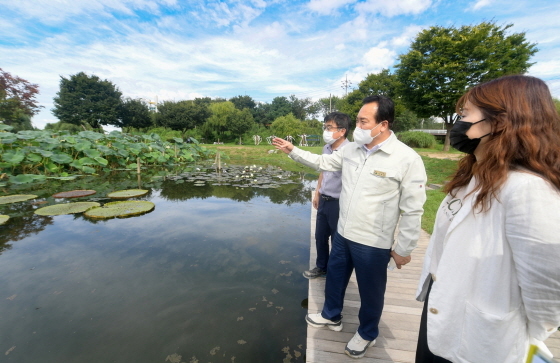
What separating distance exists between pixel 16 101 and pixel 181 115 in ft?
37.3

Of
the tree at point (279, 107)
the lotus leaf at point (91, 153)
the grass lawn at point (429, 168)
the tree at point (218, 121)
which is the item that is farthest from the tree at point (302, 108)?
the lotus leaf at point (91, 153)

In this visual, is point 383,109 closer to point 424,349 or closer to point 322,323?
point 424,349

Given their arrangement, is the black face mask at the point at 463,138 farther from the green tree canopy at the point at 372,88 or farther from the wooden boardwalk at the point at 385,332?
the green tree canopy at the point at 372,88

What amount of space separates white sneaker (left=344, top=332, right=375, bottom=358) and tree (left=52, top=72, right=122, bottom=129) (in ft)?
93.7

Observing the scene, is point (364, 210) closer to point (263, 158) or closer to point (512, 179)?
point (512, 179)

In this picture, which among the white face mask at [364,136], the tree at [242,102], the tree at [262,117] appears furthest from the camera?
the tree at [242,102]

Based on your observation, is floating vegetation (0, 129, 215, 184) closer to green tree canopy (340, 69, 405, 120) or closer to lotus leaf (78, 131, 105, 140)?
lotus leaf (78, 131, 105, 140)

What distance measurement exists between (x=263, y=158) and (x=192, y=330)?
13911mm

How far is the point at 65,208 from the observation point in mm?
4793

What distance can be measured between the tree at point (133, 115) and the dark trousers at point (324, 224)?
2805 cm

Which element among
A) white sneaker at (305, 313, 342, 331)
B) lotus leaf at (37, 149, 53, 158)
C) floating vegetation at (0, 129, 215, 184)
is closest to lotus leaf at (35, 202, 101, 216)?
floating vegetation at (0, 129, 215, 184)

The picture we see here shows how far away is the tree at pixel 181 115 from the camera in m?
24.5

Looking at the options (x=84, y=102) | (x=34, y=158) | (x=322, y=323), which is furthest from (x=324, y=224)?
(x=84, y=102)

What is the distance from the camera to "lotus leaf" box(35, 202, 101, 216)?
4.59 metres
